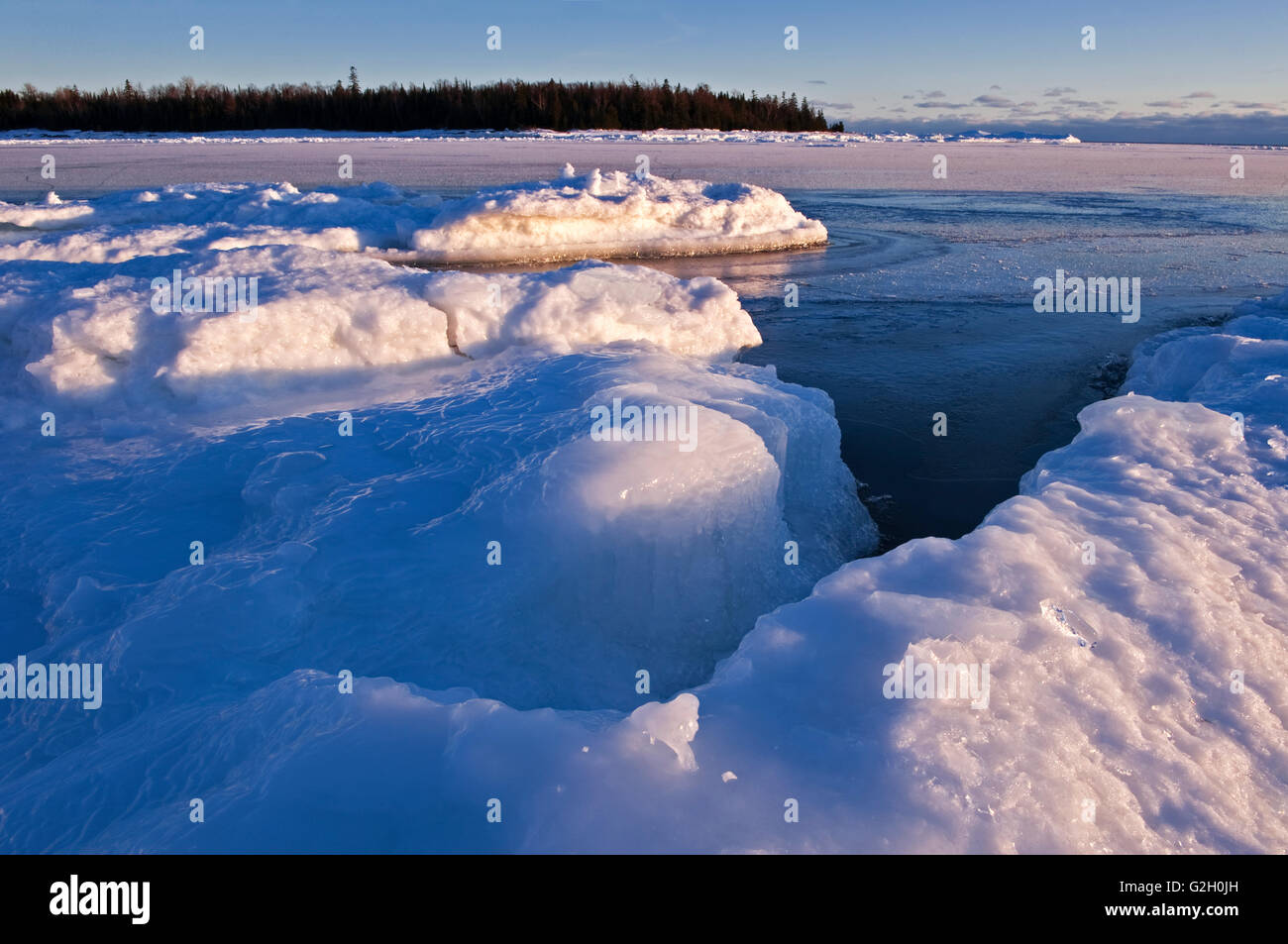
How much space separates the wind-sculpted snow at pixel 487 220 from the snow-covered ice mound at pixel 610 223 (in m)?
0.02

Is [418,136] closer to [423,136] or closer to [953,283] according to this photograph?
[423,136]

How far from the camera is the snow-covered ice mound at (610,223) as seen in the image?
1140cm

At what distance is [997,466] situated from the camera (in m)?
4.94

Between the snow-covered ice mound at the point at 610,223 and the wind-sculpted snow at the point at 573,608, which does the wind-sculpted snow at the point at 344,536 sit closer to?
the wind-sculpted snow at the point at 573,608

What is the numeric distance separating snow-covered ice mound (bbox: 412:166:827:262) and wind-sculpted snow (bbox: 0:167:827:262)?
0.02 meters

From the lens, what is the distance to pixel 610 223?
1205 cm

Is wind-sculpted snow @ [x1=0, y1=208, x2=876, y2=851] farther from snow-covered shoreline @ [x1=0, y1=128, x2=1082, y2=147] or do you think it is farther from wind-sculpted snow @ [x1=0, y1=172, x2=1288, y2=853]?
snow-covered shoreline @ [x1=0, y1=128, x2=1082, y2=147]

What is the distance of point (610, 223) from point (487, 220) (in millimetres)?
1850

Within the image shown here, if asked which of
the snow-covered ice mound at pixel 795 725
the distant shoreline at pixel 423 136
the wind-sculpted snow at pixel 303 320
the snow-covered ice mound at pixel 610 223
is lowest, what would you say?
the snow-covered ice mound at pixel 795 725

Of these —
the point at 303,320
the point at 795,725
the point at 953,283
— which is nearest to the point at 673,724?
the point at 795,725

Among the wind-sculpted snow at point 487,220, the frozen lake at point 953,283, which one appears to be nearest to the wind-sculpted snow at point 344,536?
the frozen lake at point 953,283

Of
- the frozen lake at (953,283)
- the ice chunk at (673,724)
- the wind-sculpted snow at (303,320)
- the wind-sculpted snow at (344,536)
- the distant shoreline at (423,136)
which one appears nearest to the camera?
the ice chunk at (673,724)

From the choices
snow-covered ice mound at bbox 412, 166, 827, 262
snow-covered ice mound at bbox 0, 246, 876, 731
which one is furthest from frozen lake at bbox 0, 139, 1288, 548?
snow-covered ice mound at bbox 0, 246, 876, 731
